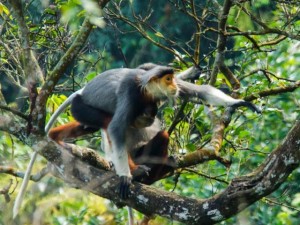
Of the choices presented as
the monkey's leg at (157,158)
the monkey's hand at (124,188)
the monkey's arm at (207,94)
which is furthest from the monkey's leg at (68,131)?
the monkey's hand at (124,188)

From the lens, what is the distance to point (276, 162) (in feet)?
8.52

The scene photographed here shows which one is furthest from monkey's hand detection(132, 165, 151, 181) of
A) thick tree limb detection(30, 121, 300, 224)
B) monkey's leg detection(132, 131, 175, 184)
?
thick tree limb detection(30, 121, 300, 224)

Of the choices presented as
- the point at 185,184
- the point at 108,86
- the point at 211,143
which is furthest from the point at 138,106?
the point at 185,184

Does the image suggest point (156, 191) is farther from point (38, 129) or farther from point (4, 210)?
point (4, 210)

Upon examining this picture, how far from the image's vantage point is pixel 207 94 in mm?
4098

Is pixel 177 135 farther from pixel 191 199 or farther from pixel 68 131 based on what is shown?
pixel 191 199

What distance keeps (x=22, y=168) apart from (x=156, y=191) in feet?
6.87

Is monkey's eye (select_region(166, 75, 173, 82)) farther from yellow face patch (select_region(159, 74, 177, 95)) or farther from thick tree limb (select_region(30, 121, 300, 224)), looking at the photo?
thick tree limb (select_region(30, 121, 300, 224))

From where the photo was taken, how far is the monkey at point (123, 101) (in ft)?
13.1

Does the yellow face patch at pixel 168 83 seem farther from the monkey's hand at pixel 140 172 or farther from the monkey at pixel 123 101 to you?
the monkey's hand at pixel 140 172

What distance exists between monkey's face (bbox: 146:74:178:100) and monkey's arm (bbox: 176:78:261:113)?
107 mm

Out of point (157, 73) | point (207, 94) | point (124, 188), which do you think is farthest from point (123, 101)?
point (124, 188)

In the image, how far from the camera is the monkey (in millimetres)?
3981

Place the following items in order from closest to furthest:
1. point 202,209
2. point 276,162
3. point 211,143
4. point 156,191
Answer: point 276,162
point 202,209
point 156,191
point 211,143
